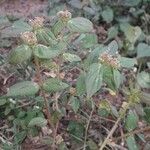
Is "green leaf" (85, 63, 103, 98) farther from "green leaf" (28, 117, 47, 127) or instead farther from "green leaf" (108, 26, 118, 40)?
"green leaf" (108, 26, 118, 40)

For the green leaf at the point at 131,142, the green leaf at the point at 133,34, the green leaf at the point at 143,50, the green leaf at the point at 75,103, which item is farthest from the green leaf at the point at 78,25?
the green leaf at the point at 133,34

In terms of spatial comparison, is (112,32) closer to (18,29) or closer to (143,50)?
(143,50)

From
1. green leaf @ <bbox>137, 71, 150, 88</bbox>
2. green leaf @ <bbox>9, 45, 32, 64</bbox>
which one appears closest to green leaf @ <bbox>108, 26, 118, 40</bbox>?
green leaf @ <bbox>137, 71, 150, 88</bbox>

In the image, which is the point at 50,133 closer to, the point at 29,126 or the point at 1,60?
the point at 29,126

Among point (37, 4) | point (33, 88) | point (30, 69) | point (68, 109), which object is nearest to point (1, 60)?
point (30, 69)

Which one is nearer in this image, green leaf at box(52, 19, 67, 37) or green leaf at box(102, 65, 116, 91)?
green leaf at box(102, 65, 116, 91)

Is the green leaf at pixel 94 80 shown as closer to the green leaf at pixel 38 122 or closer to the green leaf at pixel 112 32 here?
the green leaf at pixel 38 122
